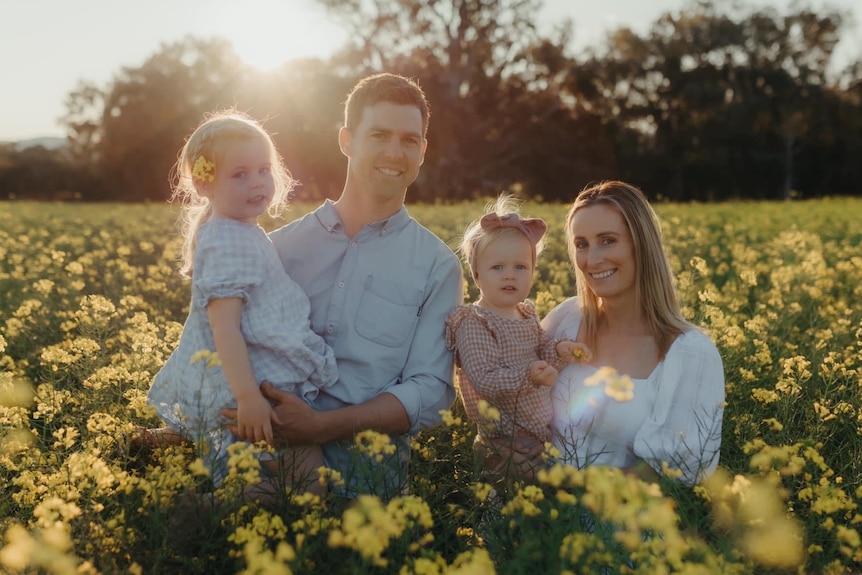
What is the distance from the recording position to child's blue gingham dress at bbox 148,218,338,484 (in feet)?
10.6

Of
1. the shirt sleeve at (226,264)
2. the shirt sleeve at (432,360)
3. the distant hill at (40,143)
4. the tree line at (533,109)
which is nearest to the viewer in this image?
the shirt sleeve at (226,264)

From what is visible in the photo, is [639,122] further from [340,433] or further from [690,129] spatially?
[340,433]

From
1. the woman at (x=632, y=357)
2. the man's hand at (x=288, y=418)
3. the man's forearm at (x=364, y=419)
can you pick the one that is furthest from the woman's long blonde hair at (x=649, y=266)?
the man's hand at (x=288, y=418)

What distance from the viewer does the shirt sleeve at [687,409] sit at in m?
3.27

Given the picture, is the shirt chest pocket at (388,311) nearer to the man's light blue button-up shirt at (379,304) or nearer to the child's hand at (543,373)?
the man's light blue button-up shirt at (379,304)

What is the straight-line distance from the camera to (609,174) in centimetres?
3916

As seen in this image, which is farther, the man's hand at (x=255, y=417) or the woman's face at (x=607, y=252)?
the woman's face at (x=607, y=252)

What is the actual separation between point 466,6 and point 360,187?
107 ft

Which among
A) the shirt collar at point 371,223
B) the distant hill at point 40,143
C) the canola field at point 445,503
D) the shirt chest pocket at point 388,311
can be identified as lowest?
the canola field at point 445,503

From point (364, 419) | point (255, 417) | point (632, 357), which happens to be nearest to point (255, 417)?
point (255, 417)

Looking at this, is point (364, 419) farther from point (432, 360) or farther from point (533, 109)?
point (533, 109)

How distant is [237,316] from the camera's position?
10.5 ft

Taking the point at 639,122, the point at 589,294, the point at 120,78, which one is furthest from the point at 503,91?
the point at 589,294

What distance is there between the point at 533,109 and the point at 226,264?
120ft
